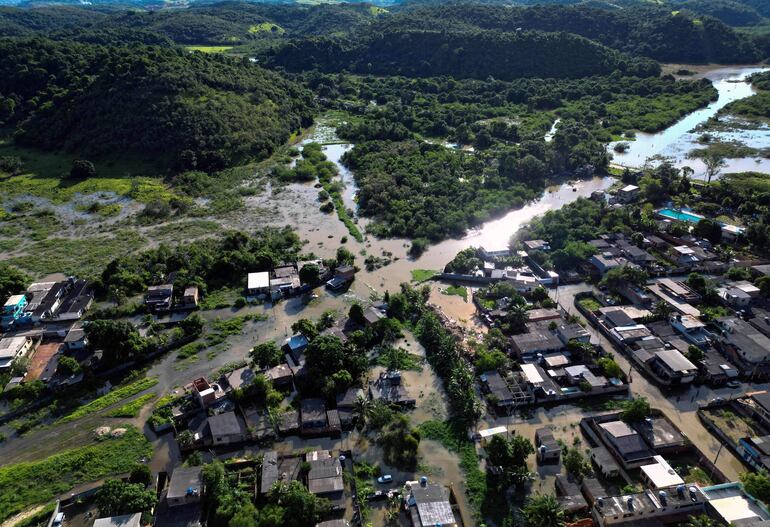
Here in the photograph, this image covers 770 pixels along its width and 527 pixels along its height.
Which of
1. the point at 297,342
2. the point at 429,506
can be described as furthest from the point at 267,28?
the point at 429,506

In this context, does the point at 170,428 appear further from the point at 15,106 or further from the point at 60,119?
the point at 15,106

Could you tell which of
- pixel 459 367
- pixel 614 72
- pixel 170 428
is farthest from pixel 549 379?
pixel 614 72

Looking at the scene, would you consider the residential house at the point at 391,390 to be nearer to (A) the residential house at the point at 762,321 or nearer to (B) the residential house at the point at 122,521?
(B) the residential house at the point at 122,521

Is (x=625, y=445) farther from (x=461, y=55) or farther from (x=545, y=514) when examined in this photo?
(x=461, y=55)

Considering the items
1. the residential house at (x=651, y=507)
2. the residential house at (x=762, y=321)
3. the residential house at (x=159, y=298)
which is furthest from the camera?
the residential house at (x=159, y=298)

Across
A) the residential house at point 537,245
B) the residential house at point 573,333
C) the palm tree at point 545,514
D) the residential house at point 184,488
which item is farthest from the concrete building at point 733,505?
the residential house at point 537,245

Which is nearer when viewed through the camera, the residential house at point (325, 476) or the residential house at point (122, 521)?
the residential house at point (122, 521)

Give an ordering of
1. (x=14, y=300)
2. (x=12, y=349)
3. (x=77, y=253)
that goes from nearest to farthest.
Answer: (x=12, y=349)
(x=14, y=300)
(x=77, y=253)

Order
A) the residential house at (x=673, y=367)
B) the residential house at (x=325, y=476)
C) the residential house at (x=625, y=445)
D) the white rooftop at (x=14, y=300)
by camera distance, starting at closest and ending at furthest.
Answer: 1. the residential house at (x=325, y=476)
2. the residential house at (x=625, y=445)
3. the residential house at (x=673, y=367)
4. the white rooftop at (x=14, y=300)
